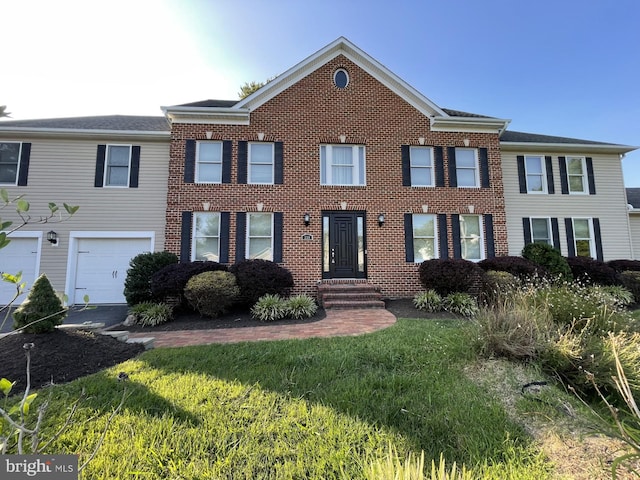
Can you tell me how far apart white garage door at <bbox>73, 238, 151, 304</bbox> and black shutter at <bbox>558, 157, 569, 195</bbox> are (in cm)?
1622

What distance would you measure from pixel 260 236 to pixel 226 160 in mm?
2937

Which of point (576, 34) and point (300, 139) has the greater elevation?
point (576, 34)

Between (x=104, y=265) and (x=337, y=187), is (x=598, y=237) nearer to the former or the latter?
(x=337, y=187)

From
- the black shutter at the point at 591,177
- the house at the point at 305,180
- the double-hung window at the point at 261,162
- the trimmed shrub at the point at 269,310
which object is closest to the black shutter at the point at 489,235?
the house at the point at 305,180

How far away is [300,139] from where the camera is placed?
35.4 ft

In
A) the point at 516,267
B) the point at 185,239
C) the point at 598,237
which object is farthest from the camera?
the point at 598,237

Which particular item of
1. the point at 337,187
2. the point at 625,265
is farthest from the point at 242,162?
the point at 625,265

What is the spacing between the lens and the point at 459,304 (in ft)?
27.7

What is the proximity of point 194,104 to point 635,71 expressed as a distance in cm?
1684

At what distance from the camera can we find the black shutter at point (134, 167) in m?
10.7

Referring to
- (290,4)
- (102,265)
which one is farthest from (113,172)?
(290,4)

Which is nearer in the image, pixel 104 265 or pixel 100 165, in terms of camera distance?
pixel 104 265

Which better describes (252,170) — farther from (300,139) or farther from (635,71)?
(635,71)

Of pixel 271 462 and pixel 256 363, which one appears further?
pixel 256 363
